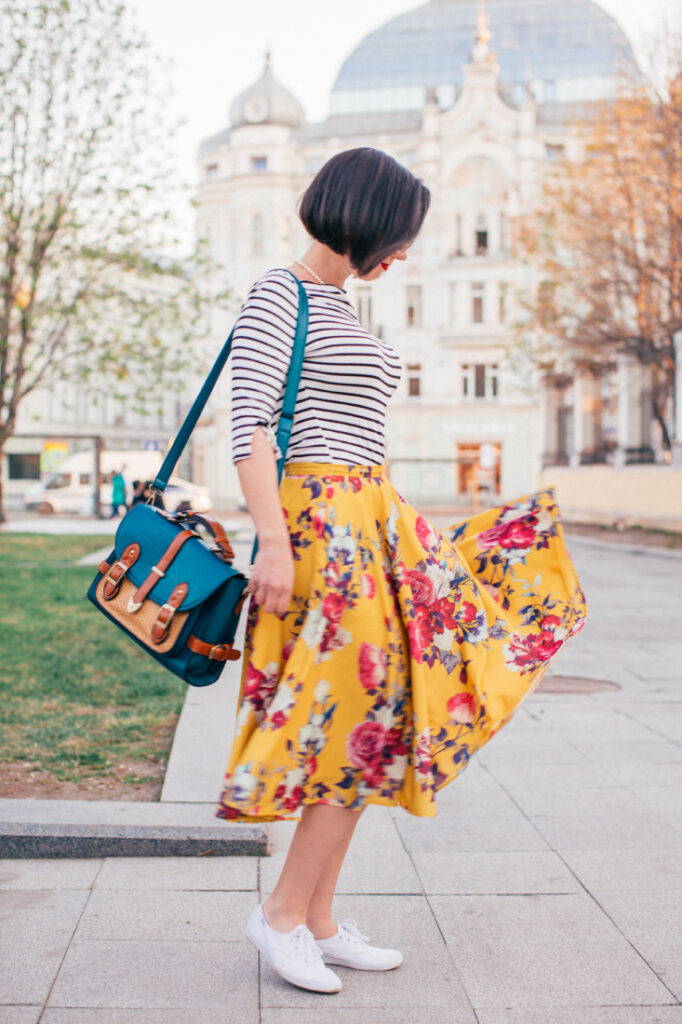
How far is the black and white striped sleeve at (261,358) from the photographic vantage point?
8.88 ft

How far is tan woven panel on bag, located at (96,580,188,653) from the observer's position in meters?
2.74

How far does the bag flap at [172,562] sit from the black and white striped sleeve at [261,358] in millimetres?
244

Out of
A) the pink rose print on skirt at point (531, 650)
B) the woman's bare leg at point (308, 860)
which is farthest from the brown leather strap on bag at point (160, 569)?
the pink rose print on skirt at point (531, 650)

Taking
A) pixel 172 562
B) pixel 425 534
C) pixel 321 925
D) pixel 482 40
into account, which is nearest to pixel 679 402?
pixel 425 534

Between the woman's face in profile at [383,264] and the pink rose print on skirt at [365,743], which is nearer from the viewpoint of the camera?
the pink rose print on skirt at [365,743]

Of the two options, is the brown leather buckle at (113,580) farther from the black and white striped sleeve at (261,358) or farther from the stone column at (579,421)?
the stone column at (579,421)

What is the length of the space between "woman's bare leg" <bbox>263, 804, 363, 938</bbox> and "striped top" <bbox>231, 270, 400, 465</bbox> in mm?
833

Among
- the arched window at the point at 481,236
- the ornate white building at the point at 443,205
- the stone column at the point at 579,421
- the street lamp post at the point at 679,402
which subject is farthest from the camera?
the arched window at the point at 481,236

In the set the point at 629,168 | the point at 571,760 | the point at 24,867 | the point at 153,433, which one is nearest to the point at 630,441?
the point at 629,168

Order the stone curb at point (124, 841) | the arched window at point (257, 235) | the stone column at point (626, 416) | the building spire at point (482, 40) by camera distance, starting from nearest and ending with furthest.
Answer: the stone curb at point (124, 841)
the stone column at point (626, 416)
the building spire at point (482, 40)
the arched window at point (257, 235)

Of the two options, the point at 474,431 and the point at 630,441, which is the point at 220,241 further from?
the point at 630,441

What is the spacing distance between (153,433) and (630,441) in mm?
52009

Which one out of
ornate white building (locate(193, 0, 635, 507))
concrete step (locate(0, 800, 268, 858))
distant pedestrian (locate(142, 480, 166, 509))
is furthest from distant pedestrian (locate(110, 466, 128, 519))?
distant pedestrian (locate(142, 480, 166, 509))

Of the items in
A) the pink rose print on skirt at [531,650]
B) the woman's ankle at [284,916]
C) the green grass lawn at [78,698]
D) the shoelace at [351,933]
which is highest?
the pink rose print on skirt at [531,650]
